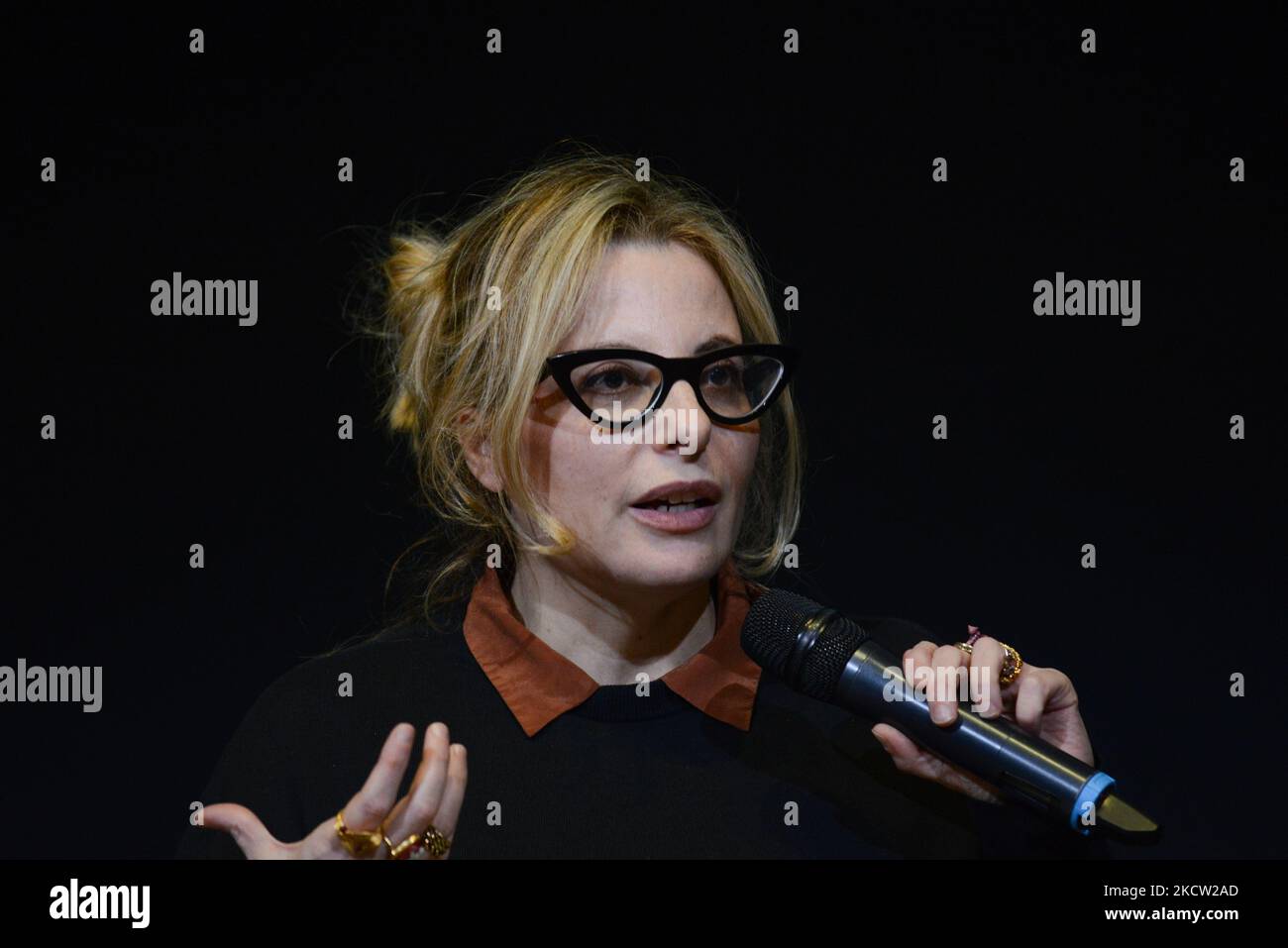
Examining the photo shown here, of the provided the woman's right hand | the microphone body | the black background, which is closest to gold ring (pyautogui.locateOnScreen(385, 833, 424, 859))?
the woman's right hand

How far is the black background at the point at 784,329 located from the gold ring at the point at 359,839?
3.39ft

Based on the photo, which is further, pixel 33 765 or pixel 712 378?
pixel 33 765

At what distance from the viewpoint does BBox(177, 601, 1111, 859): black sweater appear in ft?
5.20

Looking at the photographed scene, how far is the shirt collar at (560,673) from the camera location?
1.67 metres

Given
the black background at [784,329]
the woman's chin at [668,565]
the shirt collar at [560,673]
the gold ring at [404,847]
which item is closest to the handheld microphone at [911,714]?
A: the woman's chin at [668,565]

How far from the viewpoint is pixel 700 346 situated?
1.63 m

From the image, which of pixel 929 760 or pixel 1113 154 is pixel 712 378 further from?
pixel 1113 154

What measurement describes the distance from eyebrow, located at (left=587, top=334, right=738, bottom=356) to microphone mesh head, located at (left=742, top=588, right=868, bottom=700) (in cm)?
35

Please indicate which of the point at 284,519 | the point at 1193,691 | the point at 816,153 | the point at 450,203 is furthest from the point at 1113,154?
the point at 284,519

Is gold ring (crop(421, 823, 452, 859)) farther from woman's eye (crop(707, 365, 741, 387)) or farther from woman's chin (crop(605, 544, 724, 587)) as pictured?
woman's eye (crop(707, 365, 741, 387))

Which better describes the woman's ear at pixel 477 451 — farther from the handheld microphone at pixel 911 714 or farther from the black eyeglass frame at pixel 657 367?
the handheld microphone at pixel 911 714

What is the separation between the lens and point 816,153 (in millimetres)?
2182

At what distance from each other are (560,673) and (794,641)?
15.9 inches

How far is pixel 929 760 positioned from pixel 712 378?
1.85 feet
